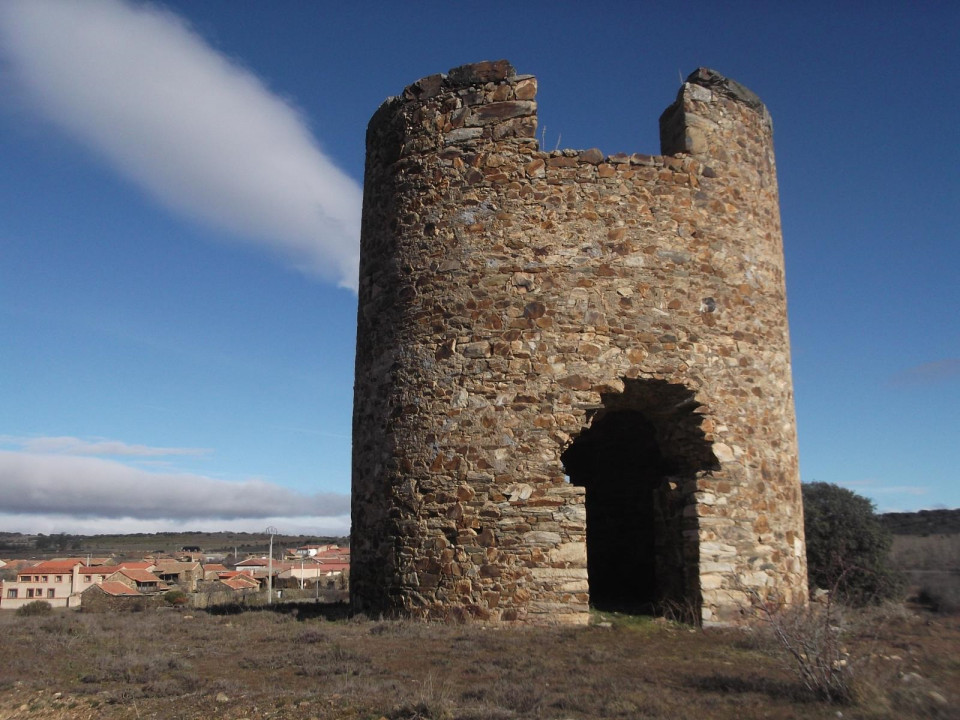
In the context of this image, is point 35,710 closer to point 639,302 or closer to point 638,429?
point 639,302

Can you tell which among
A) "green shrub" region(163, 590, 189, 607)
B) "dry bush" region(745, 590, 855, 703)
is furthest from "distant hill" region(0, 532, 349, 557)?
"dry bush" region(745, 590, 855, 703)

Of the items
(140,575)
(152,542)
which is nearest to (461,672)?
(140,575)

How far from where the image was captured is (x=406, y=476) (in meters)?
9.09

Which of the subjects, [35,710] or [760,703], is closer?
[760,703]

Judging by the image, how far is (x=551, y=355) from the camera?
8875mm

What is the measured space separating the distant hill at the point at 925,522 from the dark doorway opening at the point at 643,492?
160ft

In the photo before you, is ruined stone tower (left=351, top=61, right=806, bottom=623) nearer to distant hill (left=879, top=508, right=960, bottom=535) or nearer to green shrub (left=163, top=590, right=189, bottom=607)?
green shrub (left=163, top=590, right=189, bottom=607)

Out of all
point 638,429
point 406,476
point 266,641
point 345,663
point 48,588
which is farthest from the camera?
point 48,588

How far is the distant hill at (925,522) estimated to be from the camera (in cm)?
5447

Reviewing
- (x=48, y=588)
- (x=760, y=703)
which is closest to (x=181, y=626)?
(x=760, y=703)

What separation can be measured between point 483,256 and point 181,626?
564cm

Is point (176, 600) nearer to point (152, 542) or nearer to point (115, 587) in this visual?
point (115, 587)

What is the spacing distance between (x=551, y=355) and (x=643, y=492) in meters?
3.88

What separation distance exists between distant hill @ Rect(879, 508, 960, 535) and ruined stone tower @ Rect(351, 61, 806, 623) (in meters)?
50.9
